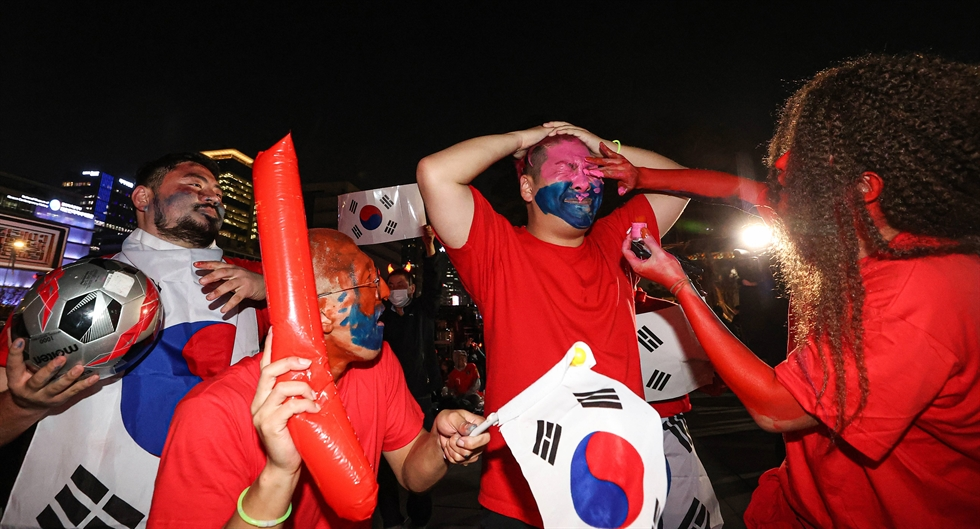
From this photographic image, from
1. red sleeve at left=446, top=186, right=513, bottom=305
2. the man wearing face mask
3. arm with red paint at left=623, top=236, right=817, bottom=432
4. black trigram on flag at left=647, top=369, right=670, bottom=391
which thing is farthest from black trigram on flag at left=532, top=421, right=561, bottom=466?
the man wearing face mask

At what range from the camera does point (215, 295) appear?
2514 millimetres

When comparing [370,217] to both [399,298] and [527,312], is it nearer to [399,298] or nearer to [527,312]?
[399,298]

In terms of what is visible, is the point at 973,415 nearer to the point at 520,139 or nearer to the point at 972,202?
the point at 972,202

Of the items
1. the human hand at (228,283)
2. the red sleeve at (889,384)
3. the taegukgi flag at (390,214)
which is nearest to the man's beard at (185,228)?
the human hand at (228,283)

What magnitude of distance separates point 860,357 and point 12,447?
5.25 metres

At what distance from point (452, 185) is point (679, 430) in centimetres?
192

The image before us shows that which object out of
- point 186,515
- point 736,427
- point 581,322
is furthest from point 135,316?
point 736,427

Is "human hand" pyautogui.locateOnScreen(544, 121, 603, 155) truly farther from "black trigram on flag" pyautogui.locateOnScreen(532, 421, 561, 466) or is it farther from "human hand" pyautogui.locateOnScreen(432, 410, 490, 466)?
"black trigram on flag" pyautogui.locateOnScreen(532, 421, 561, 466)

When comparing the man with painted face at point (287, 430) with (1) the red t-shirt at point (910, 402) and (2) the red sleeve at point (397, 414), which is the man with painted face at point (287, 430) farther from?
(1) the red t-shirt at point (910, 402)

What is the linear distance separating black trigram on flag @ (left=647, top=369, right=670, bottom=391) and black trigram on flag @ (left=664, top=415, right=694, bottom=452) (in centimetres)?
25

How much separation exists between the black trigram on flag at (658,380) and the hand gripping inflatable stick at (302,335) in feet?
7.59

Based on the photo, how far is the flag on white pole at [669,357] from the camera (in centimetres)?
311

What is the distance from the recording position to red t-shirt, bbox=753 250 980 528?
133 centimetres

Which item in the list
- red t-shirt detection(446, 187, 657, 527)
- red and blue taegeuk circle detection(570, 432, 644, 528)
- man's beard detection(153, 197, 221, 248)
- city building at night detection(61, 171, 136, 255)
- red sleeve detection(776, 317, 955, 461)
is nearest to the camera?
red and blue taegeuk circle detection(570, 432, 644, 528)
